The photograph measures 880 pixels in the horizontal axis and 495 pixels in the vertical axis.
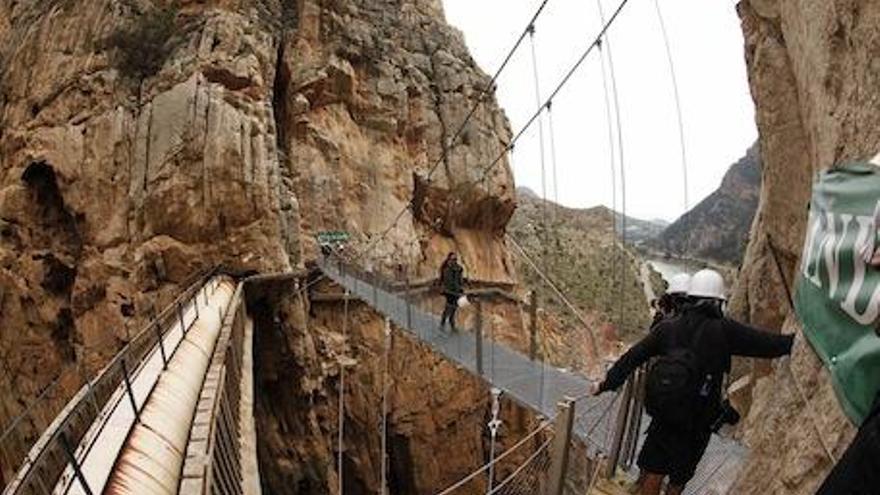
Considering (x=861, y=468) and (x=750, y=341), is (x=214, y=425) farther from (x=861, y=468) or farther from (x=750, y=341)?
(x=861, y=468)

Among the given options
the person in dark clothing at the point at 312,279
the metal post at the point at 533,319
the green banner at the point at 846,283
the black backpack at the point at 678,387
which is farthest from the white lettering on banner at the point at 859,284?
the person in dark clothing at the point at 312,279

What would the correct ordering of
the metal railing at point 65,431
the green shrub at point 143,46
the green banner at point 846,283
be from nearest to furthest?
the green banner at point 846,283
the metal railing at point 65,431
the green shrub at point 143,46

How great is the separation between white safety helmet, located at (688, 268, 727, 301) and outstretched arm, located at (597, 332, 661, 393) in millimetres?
288

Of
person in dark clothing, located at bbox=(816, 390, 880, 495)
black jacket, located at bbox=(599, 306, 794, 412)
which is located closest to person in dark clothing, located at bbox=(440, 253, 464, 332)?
black jacket, located at bbox=(599, 306, 794, 412)

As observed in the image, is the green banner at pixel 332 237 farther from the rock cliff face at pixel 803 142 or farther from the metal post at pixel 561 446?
the metal post at pixel 561 446

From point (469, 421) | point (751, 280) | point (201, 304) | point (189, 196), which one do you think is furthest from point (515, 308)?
point (751, 280)

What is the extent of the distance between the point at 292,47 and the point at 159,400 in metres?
17.1

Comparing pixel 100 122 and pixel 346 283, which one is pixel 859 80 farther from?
pixel 100 122

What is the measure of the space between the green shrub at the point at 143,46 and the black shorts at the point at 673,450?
16.4 meters

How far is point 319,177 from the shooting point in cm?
1944

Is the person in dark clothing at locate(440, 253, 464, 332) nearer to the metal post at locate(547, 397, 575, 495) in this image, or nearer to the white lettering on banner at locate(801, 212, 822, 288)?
the metal post at locate(547, 397, 575, 495)

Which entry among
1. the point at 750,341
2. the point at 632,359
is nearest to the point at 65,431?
the point at 632,359

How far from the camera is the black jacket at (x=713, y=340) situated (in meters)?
2.92

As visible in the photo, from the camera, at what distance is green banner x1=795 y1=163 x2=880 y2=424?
4.99 ft
